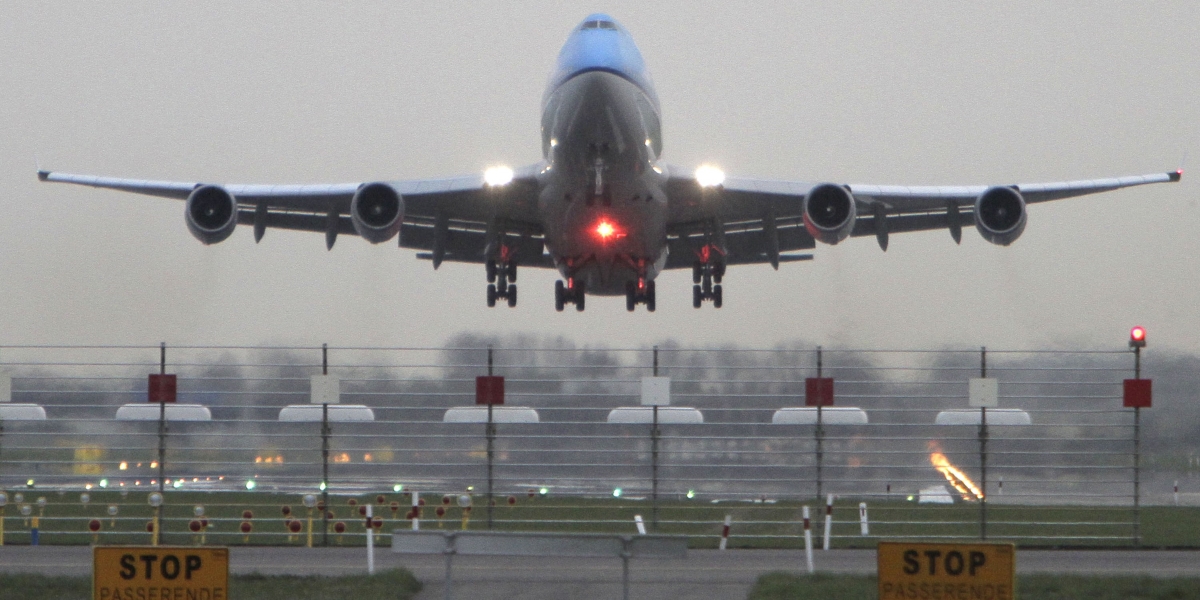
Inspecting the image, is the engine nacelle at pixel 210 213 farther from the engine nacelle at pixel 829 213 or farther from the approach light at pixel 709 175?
the engine nacelle at pixel 829 213

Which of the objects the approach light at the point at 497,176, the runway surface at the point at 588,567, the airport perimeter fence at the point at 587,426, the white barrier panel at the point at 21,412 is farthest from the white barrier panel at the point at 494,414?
the white barrier panel at the point at 21,412

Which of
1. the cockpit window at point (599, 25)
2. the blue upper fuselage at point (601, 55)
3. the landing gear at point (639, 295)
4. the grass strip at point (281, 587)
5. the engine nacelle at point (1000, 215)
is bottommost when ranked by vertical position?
the grass strip at point (281, 587)

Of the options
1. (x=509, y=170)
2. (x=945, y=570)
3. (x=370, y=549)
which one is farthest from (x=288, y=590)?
(x=509, y=170)

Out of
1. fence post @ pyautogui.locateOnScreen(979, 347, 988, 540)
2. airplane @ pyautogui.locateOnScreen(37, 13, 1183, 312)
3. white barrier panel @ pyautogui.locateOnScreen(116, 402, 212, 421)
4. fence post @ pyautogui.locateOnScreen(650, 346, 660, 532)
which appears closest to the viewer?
fence post @ pyautogui.locateOnScreen(979, 347, 988, 540)

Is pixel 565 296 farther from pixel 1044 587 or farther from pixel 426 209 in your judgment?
pixel 1044 587

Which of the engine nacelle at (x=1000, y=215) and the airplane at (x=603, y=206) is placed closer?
the airplane at (x=603, y=206)

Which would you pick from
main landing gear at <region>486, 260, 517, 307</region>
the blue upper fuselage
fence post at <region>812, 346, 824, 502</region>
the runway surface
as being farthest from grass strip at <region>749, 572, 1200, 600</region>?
main landing gear at <region>486, 260, 517, 307</region>

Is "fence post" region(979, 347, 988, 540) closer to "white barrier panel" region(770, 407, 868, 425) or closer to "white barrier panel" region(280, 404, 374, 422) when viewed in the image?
"white barrier panel" region(770, 407, 868, 425)
